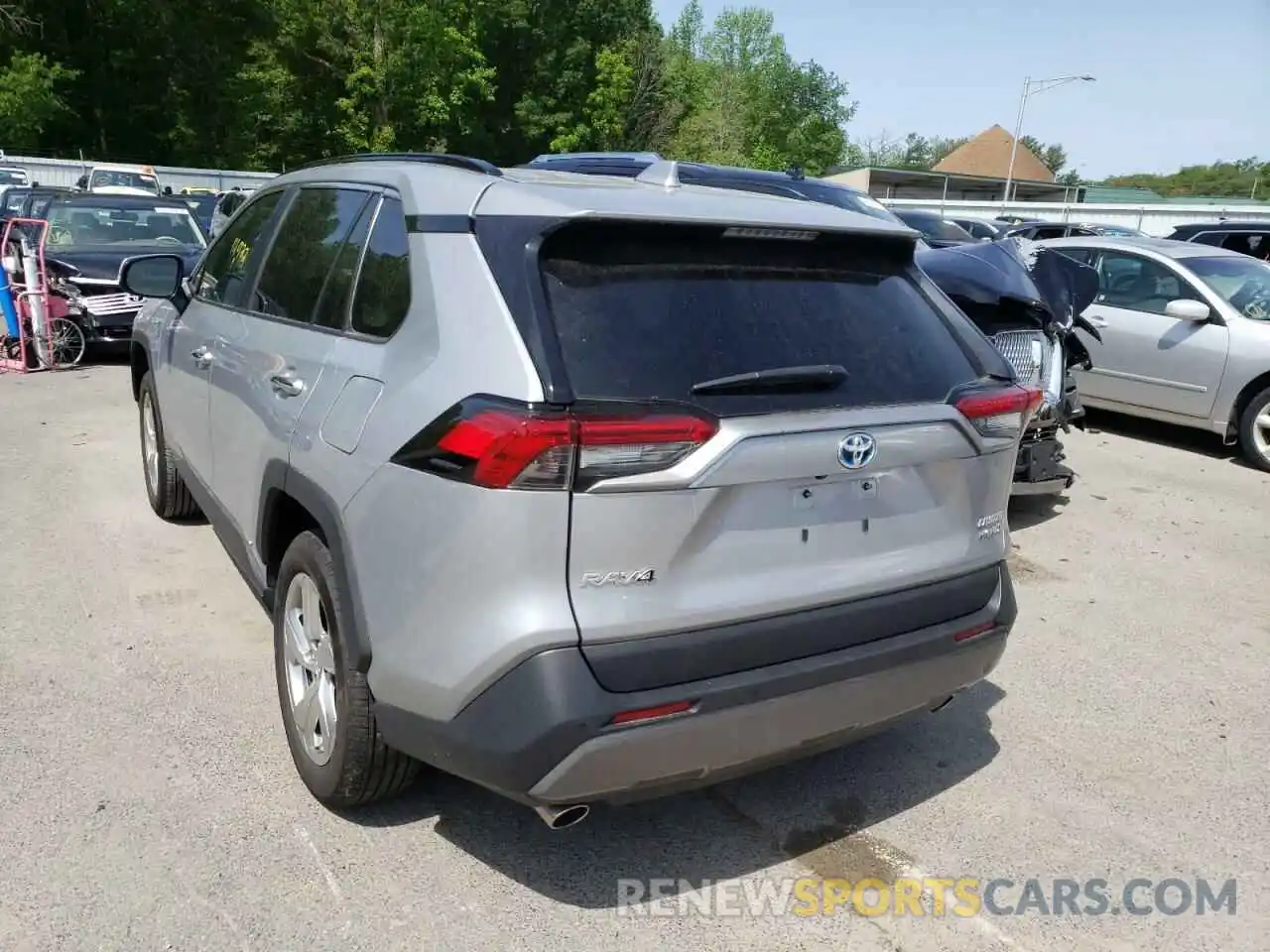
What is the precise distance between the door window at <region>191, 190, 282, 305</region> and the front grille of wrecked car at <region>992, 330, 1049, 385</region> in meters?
4.26

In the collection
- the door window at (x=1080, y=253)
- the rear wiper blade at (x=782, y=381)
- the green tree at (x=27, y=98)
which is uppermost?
the green tree at (x=27, y=98)

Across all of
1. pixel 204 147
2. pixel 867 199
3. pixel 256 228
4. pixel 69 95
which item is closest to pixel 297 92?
pixel 204 147

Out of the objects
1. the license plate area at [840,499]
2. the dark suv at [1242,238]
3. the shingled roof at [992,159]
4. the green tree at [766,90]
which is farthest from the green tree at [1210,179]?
the license plate area at [840,499]

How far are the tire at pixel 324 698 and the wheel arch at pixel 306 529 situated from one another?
0.20ft

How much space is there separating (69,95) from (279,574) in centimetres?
4614

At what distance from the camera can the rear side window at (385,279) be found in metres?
2.77

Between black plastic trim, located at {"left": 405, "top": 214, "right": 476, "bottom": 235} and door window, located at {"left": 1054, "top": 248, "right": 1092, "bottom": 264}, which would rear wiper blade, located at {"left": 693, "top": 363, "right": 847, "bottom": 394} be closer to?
black plastic trim, located at {"left": 405, "top": 214, "right": 476, "bottom": 235}

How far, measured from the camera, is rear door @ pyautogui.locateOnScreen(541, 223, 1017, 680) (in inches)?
92.0

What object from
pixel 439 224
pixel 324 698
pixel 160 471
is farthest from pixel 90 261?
pixel 439 224

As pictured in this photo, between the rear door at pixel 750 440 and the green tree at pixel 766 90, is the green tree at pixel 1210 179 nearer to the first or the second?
the green tree at pixel 766 90

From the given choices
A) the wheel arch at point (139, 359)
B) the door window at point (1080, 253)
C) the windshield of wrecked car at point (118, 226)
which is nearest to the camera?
the wheel arch at point (139, 359)

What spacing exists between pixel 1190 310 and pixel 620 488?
766 cm

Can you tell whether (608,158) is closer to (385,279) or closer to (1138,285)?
(1138,285)

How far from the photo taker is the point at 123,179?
72.7 feet
